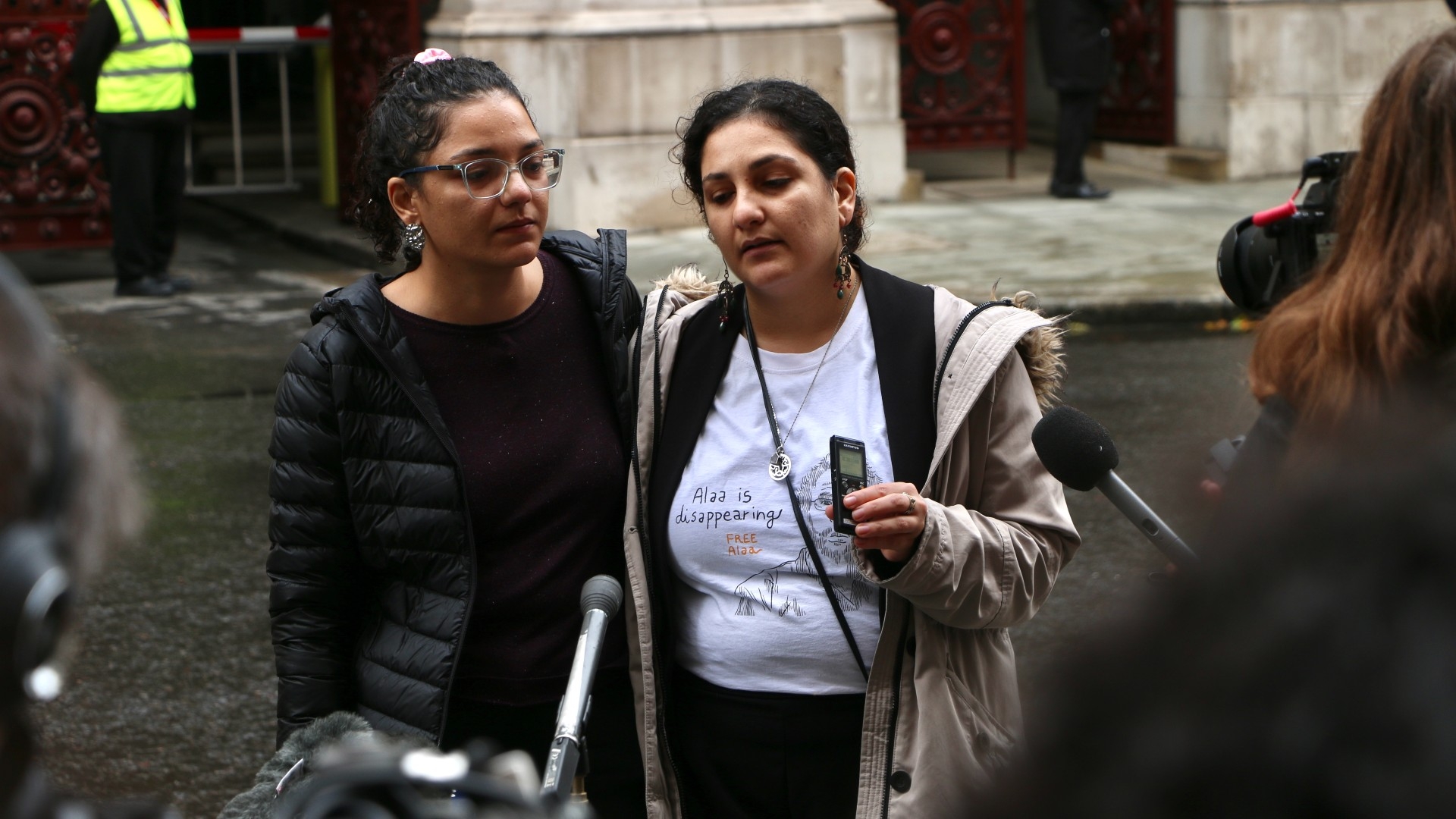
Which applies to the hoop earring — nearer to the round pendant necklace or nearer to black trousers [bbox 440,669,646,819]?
the round pendant necklace

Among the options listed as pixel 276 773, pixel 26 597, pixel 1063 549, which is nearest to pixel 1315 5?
pixel 1063 549

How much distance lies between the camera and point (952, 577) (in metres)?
2.55

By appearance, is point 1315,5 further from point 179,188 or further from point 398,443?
point 398,443

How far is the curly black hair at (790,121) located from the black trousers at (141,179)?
9537 millimetres

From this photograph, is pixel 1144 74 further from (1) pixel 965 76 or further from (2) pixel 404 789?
(2) pixel 404 789

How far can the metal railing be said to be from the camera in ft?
54.1

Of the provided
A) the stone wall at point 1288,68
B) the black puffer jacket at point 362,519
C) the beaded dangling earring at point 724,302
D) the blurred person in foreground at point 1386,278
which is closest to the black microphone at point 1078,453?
the blurred person in foreground at point 1386,278

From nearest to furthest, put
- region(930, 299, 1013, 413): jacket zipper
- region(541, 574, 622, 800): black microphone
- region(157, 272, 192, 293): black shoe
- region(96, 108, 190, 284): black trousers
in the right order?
region(541, 574, 622, 800): black microphone < region(930, 299, 1013, 413): jacket zipper < region(96, 108, 190, 284): black trousers < region(157, 272, 192, 293): black shoe

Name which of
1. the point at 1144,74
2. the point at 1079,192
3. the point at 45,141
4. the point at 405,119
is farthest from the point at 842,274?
the point at 1144,74

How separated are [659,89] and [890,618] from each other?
1056 cm

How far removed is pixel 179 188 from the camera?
12.2 m

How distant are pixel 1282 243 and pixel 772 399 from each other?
2.95 feet

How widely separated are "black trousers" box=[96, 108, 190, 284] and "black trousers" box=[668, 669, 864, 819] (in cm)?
984

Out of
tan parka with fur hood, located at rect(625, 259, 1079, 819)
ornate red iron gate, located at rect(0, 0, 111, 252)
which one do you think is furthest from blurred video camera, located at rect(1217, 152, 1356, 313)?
ornate red iron gate, located at rect(0, 0, 111, 252)
